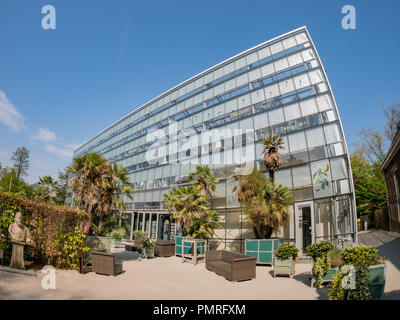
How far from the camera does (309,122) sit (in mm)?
17281

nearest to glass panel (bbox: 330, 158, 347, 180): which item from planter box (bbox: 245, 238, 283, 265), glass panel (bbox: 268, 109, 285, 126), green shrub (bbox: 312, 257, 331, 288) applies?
glass panel (bbox: 268, 109, 285, 126)

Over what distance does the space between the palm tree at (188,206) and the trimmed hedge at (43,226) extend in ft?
24.8

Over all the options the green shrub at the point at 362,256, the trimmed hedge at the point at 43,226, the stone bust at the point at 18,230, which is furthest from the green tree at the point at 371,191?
the stone bust at the point at 18,230

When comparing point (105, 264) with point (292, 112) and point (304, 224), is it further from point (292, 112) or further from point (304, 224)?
point (292, 112)

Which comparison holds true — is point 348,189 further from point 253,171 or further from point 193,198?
point 193,198

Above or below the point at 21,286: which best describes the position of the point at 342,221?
above

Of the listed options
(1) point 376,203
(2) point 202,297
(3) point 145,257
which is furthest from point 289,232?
(1) point 376,203

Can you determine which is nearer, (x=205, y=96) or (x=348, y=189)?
(x=348, y=189)

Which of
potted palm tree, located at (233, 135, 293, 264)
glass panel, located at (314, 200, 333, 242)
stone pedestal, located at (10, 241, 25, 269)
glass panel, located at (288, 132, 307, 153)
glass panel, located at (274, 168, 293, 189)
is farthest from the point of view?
glass panel, located at (288, 132, 307, 153)

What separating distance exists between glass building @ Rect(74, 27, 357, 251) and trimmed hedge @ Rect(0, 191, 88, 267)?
10751 mm

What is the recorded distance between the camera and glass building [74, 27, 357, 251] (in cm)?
1565

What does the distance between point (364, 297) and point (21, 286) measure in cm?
876

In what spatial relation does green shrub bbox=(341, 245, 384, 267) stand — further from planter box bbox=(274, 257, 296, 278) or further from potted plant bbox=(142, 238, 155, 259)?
potted plant bbox=(142, 238, 155, 259)

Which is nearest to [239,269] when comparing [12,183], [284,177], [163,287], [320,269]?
[320,269]
